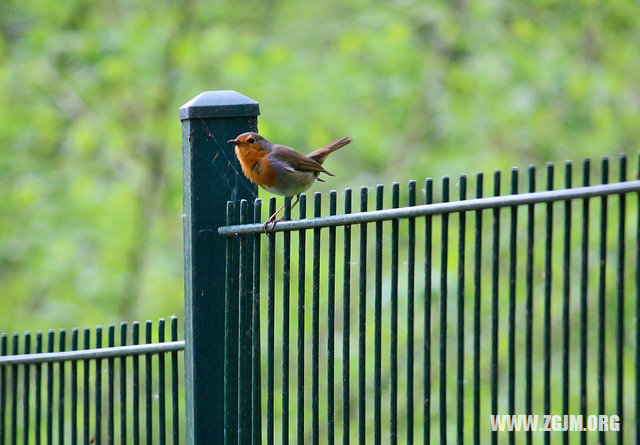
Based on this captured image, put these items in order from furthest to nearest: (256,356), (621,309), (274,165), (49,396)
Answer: (49,396) < (274,165) < (256,356) < (621,309)

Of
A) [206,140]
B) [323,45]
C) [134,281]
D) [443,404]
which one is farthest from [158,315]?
[443,404]

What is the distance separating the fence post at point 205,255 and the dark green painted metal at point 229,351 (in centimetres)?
13

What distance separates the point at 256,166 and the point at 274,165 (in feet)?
0.37

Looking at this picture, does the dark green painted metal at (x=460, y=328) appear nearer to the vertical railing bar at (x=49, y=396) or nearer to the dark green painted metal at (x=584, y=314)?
the dark green painted metal at (x=584, y=314)

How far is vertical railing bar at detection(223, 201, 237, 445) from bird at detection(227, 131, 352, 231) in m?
0.29

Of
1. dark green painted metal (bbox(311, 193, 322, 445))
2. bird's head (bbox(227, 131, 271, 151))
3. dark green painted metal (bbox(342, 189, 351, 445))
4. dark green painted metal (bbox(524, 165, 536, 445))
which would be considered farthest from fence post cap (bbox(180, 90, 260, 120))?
dark green painted metal (bbox(524, 165, 536, 445))

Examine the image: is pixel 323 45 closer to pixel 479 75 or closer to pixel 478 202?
pixel 479 75

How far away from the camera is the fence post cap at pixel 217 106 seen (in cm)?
439

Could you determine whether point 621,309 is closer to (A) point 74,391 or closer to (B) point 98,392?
(B) point 98,392

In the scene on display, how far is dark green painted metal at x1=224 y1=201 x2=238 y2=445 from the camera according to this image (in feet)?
13.8

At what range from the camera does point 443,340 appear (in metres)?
3.46

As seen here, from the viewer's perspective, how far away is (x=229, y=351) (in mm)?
4207

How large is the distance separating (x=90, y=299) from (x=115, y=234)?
776 millimetres

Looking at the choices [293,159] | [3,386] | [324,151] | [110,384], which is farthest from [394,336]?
[3,386]
